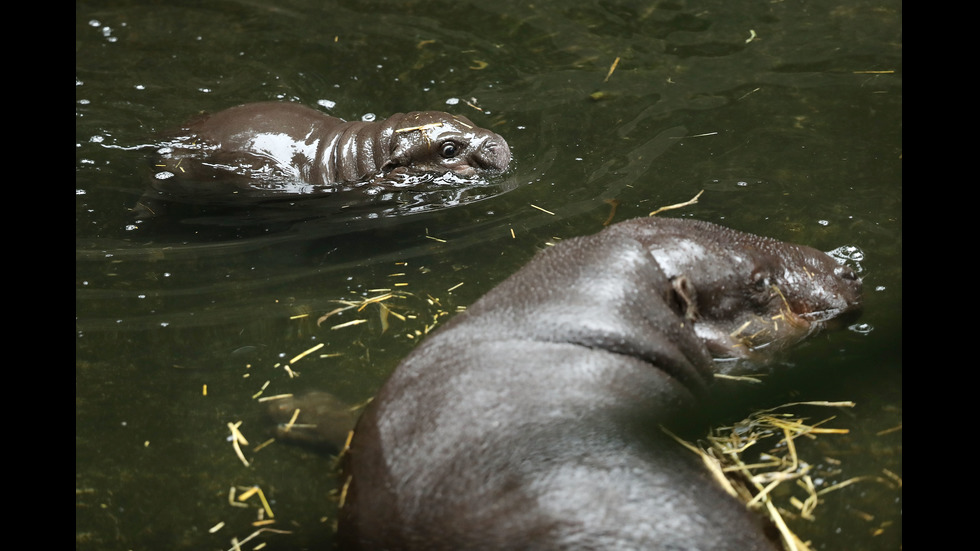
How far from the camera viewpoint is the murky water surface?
437 centimetres

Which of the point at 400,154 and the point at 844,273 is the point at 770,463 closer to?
the point at 844,273

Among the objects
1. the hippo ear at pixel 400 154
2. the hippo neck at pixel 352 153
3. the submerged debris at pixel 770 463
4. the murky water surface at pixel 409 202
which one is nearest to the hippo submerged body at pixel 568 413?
the submerged debris at pixel 770 463

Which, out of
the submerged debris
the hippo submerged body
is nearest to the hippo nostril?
the hippo submerged body

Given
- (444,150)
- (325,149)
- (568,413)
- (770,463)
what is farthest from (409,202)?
(568,413)

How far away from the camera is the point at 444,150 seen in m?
7.59

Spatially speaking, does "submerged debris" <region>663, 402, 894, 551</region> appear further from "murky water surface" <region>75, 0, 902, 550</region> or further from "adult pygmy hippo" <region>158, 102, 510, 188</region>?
"adult pygmy hippo" <region>158, 102, 510, 188</region>

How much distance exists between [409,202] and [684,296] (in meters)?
3.44

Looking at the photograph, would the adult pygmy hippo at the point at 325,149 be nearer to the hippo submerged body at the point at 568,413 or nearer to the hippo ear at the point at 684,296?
the hippo submerged body at the point at 568,413

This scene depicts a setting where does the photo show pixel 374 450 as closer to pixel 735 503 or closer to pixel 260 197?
pixel 735 503

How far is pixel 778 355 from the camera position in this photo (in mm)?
4684

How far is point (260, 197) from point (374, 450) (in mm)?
4145
